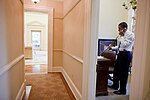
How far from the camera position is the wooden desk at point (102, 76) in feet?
9.12

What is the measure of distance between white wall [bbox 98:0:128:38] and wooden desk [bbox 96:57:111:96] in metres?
2.13

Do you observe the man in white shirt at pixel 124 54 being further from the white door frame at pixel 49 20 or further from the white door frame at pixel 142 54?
the white door frame at pixel 49 20

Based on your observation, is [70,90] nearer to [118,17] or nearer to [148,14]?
[148,14]

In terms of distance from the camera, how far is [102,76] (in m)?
2.86

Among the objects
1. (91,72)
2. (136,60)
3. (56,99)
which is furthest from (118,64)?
(136,60)

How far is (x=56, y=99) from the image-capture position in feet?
9.05

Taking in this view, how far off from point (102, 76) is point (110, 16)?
2.64 meters

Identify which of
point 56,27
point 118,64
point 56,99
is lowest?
point 56,99

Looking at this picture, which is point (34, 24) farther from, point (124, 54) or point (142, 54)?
point (142, 54)

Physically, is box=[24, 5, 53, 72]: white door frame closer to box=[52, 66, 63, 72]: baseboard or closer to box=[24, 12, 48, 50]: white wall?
box=[52, 66, 63, 72]: baseboard

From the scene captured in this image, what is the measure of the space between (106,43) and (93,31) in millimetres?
2747

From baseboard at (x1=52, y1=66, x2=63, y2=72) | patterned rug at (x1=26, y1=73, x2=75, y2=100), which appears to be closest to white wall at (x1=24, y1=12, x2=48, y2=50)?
baseboard at (x1=52, y1=66, x2=63, y2=72)

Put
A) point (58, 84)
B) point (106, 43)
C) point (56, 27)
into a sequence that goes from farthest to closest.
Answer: point (56, 27), point (106, 43), point (58, 84)

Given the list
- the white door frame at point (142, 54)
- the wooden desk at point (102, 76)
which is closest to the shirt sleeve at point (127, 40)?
the wooden desk at point (102, 76)
